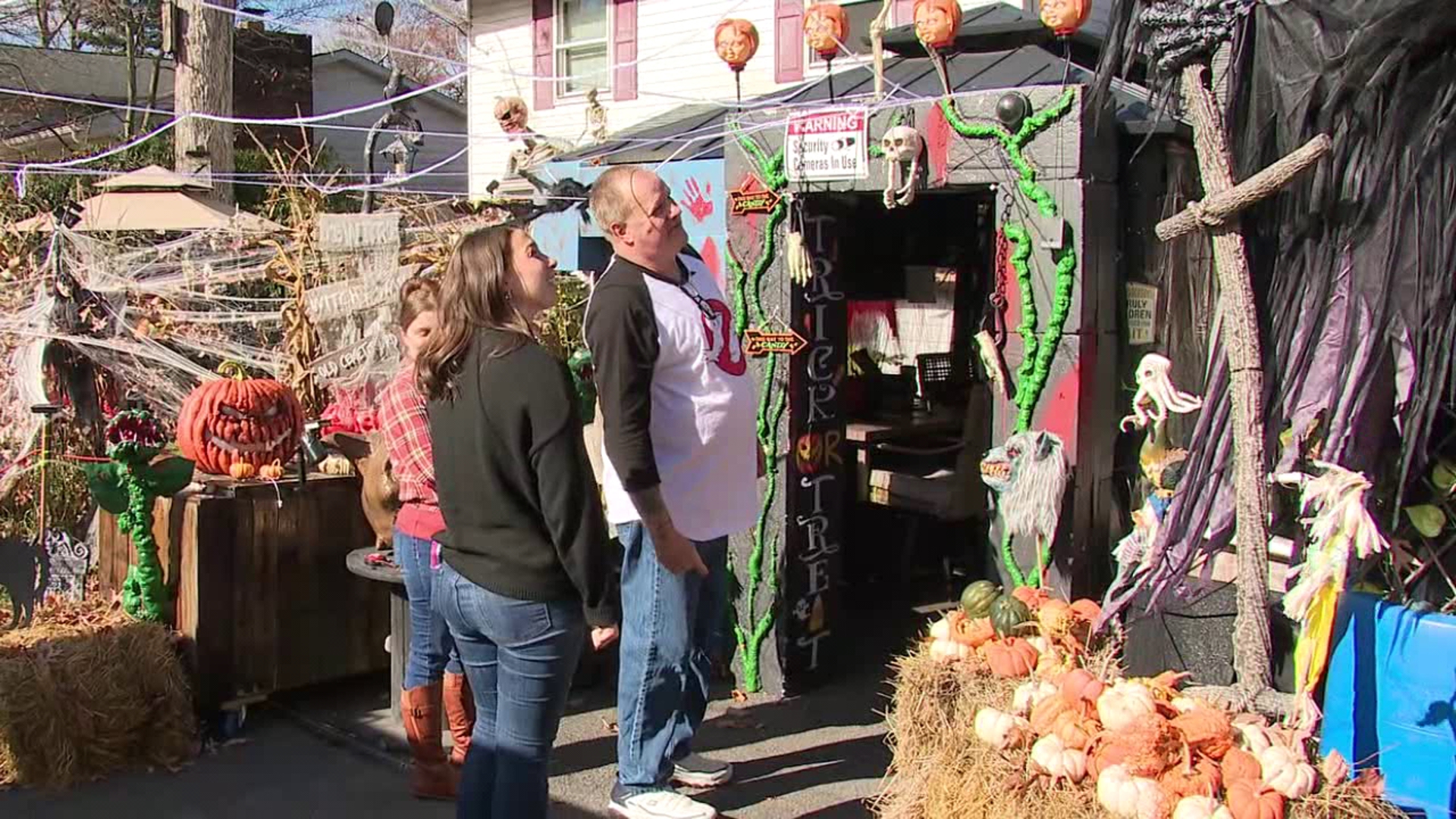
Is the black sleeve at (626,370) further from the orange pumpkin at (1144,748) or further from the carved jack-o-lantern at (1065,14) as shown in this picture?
the carved jack-o-lantern at (1065,14)

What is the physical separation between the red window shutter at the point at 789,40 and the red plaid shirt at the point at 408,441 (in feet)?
26.0

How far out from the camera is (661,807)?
3.94 meters

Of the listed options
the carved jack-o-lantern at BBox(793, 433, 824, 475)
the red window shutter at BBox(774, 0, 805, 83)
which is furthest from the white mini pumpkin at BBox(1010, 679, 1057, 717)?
the red window shutter at BBox(774, 0, 805, 83)

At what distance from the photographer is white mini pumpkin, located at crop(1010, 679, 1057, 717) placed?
3.59 m

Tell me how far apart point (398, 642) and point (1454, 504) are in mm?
3580

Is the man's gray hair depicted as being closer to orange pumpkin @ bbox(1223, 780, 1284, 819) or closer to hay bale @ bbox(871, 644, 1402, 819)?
hay bale @ bbox(871, 644, 1402, 819)

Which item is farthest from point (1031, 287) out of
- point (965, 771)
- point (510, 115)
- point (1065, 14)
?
point (510, 115)

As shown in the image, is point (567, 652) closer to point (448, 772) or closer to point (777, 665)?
point (448, 772)

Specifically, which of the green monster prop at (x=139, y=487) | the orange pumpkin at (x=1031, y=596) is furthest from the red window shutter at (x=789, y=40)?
the orange pumpkin at (x=1031, y=596)

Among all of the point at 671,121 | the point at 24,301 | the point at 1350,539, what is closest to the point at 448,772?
the point at 1350,539

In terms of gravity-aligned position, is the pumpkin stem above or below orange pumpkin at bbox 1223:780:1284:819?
above

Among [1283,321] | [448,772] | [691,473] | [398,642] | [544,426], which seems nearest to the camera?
[544,426]

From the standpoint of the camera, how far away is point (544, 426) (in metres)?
2.97

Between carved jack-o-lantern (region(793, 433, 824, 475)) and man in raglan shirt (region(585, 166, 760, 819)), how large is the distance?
4.02 ft
